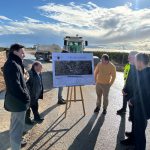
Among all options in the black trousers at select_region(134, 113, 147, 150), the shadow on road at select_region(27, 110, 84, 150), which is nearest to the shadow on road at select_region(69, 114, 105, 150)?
the shadow on road at select_region(27, 110, 84, 150)

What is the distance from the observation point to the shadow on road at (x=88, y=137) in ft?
25.8

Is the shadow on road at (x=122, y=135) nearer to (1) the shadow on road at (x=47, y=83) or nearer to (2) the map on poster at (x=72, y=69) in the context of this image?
(2) the map on poster at (x=72, y=69)

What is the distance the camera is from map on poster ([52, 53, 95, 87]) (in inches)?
426

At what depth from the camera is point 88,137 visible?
857 centimetres

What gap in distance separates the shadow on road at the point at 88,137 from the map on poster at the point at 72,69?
1499mm

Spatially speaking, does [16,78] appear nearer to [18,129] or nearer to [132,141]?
[18,129]

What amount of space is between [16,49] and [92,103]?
7.50m

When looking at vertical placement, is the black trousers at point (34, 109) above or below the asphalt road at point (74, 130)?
above

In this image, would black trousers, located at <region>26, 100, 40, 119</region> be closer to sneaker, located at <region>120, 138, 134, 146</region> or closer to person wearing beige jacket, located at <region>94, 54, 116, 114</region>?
person wearing beige jacket, located at <region>94, 54, 116, 114</region>

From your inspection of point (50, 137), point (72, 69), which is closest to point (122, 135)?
point (50, 137)

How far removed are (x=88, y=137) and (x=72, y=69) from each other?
3090mm

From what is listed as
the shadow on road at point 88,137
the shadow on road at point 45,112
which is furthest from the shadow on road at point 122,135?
the shadow on road at point 45,112

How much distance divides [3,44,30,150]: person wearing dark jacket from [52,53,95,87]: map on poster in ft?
13.5

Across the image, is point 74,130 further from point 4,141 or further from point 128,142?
point 4,141
